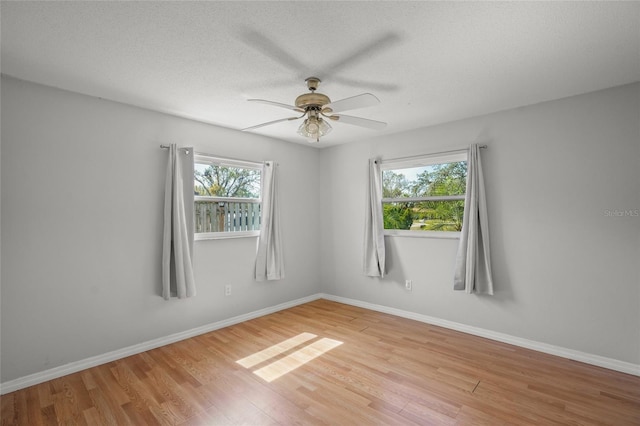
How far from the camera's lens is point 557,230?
297 cm

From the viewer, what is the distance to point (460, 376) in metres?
2.53

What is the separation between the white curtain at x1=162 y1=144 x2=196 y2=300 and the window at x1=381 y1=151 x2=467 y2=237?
2534mm

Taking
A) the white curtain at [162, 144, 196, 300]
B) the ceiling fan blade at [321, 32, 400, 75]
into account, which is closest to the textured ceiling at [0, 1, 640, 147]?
the ceiling fan blade at [321, 32, 400, 75]

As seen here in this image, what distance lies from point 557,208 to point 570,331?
1.16 meters

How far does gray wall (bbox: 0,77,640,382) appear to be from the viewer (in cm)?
249

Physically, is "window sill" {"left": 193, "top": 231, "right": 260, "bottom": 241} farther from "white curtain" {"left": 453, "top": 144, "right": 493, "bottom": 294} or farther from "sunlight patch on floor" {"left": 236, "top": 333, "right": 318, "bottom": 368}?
"white curtain" {"left": 453, "top": 144, "right": 493, "bottom": 294}

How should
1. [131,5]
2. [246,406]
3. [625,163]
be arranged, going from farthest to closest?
[625,163]
[246,406]
[131,5]

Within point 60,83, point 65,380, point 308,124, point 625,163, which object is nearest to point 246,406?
point 65,380

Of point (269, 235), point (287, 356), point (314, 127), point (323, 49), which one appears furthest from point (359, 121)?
point (287, 356)

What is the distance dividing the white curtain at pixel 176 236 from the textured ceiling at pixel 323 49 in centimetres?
65

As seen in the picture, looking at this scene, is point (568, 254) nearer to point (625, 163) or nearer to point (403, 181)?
point (625, 163)

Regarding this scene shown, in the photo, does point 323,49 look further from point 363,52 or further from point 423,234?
point 423,234

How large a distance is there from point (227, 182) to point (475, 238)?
297 centimetres

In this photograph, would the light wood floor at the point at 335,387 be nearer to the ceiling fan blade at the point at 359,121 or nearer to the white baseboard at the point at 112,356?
the white baseboard at the point at 112,356
